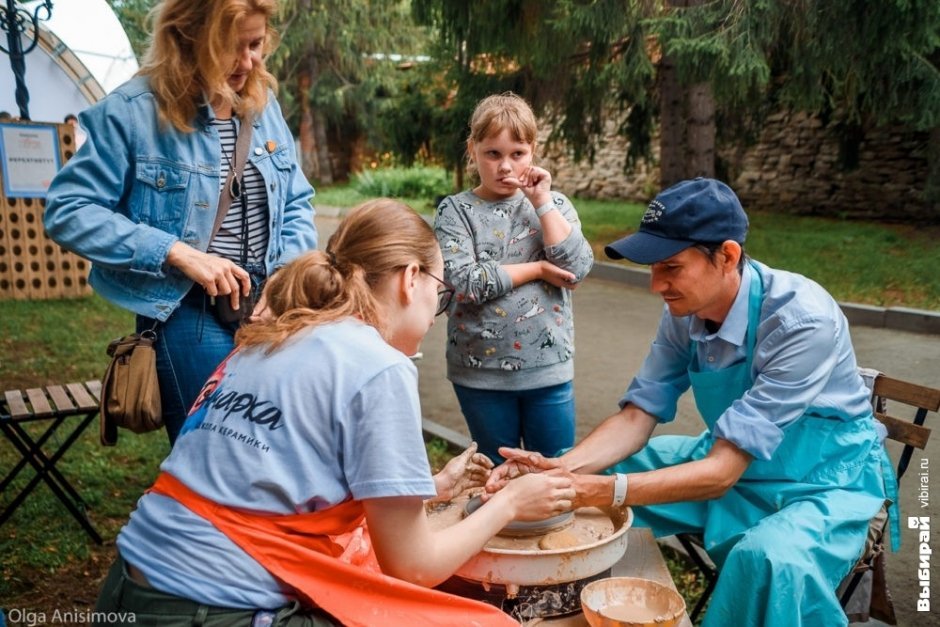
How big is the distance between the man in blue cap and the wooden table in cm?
13

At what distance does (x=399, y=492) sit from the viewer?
1.59 m

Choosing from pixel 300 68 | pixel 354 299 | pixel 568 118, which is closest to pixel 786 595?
pixel 354 299

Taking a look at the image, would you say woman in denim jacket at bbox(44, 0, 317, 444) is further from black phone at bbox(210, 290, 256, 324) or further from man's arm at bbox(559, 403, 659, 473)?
man's arm at bbox(559, 403, 659, 473)

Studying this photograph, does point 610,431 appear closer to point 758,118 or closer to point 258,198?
point 258,198

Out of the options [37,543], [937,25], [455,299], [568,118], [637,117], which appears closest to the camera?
[455,299]

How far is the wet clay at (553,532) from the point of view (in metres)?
2.04

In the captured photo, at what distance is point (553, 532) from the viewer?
210 centimetres

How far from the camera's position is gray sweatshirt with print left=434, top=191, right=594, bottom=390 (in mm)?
3047

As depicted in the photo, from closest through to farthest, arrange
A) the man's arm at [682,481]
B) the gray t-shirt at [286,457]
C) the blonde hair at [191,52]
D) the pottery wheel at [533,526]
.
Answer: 1. the gray t-shirt at [286,457]
2. the pottery wheel at [533,526]
3. the man's arm at [682,481]
4. the blonde hair at [191,52]

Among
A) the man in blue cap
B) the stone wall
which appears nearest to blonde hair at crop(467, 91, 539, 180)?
the man in blue cap

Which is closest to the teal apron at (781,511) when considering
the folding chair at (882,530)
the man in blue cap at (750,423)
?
the man in blue cap at (750,423)

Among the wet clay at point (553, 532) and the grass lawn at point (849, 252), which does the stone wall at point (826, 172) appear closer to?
the grass lawn at point (849, 252)

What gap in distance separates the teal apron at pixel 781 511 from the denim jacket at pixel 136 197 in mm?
1490

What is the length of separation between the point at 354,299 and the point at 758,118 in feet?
35.0
